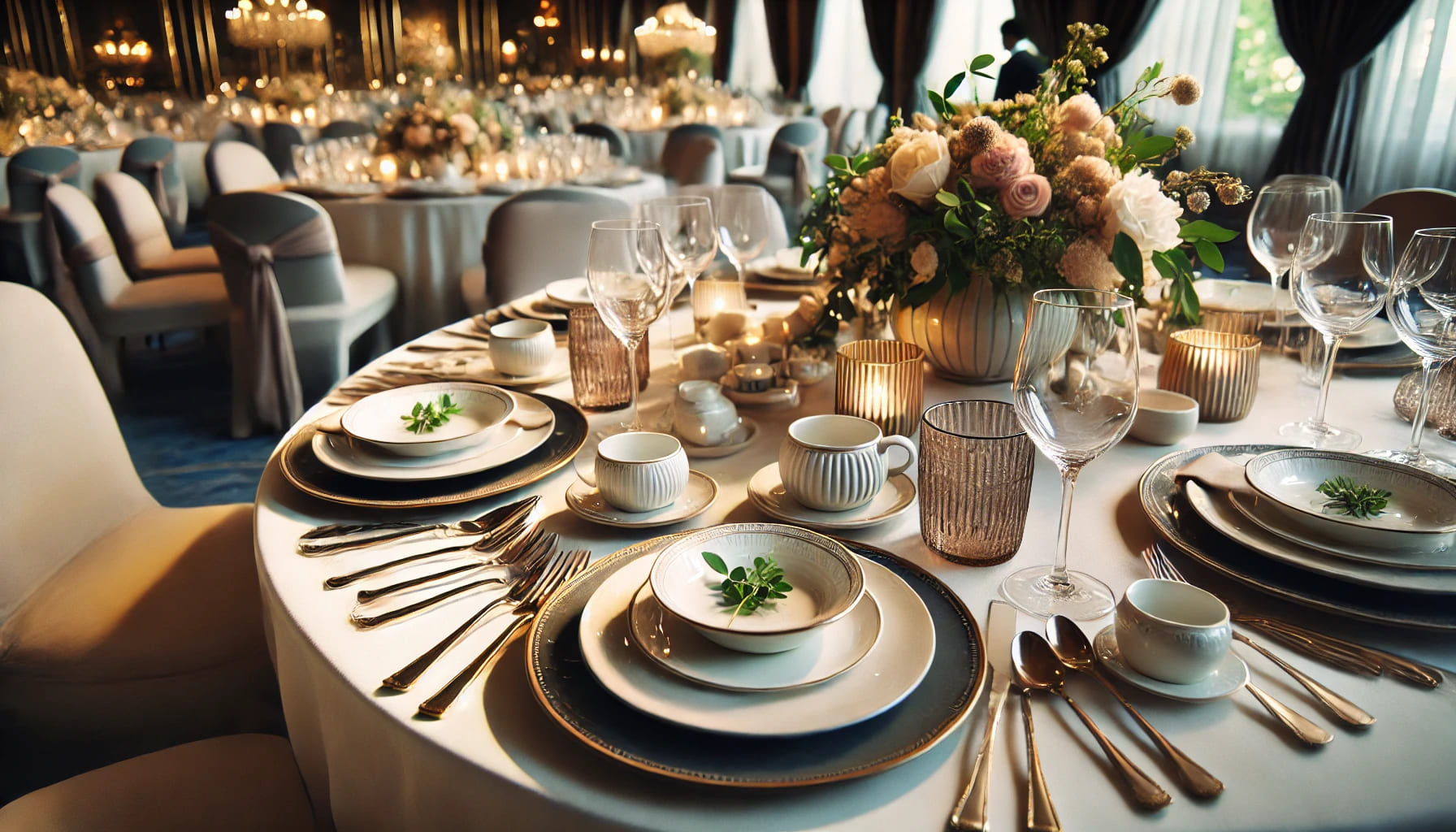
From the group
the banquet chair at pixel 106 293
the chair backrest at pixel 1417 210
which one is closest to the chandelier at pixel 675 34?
the banquet chair at pixel 106 293

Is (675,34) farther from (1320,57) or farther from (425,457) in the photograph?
(425,457)

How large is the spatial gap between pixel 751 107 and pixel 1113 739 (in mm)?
8661

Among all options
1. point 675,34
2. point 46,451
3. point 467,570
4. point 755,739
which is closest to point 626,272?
point 467,570

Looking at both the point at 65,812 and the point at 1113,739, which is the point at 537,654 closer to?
the point at 1113,739

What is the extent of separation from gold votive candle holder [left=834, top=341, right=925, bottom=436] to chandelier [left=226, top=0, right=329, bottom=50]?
12772 mm

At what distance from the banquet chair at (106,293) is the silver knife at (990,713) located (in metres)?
3.63

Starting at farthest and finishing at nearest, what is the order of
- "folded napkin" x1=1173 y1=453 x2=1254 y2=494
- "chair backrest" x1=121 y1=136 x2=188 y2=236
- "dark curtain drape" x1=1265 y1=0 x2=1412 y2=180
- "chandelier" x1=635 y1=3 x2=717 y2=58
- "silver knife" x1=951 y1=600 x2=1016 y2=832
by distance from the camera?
"chandelier" x1=635 y1=3 x2=717 y2=58, "chair backrest" x1=121 y1=136 x2=188 y2=236, "dark curtain drape" x1=1265 y1=0 x2=1412 y2=180, "folded napkin" x1=1173 y1=453 x2=1254 y2=494, "silver knife" x1=951 y1=600 x2=1016 y2=832

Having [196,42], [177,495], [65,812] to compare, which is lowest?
[177,495]

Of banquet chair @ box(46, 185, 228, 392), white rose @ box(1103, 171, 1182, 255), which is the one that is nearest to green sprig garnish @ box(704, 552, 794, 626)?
white rose @ box(1103, 171, 1182, 255)

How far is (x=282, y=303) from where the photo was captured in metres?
3.16

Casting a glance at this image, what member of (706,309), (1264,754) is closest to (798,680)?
(1264,754)

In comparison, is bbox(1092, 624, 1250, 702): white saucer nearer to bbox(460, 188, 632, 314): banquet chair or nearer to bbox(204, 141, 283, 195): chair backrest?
bbox(460, 188, 632, 314): banquet chair

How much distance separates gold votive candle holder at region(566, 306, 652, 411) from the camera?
50.4 inches

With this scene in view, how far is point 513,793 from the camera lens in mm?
570
